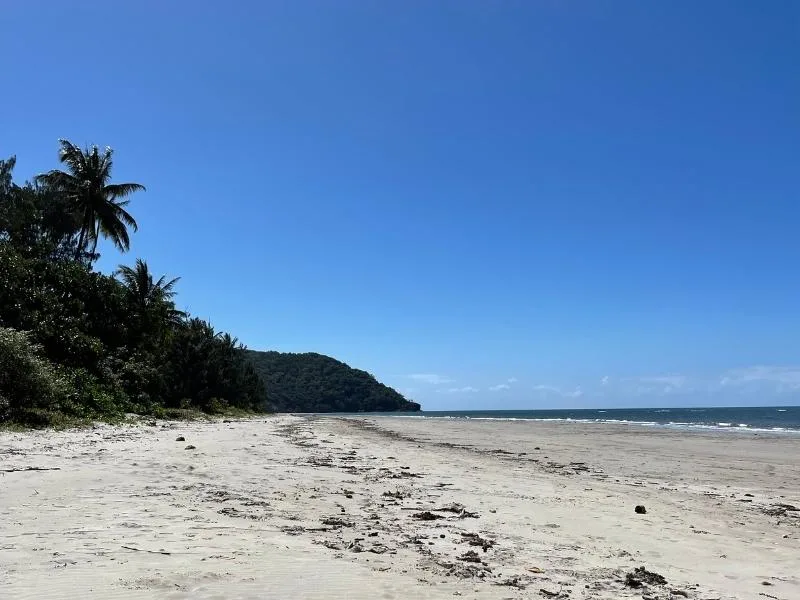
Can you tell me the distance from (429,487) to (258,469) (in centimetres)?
362

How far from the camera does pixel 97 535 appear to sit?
503 cm

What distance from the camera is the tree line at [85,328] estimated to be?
1781cm

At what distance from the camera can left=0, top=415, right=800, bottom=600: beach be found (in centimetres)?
422

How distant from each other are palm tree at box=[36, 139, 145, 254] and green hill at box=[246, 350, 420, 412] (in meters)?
94.4

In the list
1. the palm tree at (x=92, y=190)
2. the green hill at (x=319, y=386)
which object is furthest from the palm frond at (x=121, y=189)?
the green hill at (x=319, y=386)

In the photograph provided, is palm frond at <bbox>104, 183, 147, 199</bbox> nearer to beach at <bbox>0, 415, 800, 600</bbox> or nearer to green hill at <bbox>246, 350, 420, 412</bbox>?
beach at <bbox>0, 415, 800, 600</bbox>

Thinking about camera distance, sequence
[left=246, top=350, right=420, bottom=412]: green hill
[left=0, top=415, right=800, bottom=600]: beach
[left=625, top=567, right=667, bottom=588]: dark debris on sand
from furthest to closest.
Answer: [left=246, top=350, right=420, bottom=412]: green hill, [left=625, top=567, right=667, bottom=588]: dark debris on sand, [left=0, top=415, right=800, bottom=600]: beach

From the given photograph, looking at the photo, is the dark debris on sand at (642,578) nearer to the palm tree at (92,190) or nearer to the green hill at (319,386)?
the palm tree at (92,190)

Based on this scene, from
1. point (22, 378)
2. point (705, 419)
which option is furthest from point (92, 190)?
point (705, 419)

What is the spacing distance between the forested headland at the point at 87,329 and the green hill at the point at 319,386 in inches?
3269

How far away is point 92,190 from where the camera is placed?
40.0 metres

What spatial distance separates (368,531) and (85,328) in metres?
27.1

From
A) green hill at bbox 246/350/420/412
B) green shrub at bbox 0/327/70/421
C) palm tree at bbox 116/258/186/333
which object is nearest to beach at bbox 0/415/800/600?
green shrub at bbox 0/327/70/421

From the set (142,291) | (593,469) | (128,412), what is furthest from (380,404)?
(593,469)
